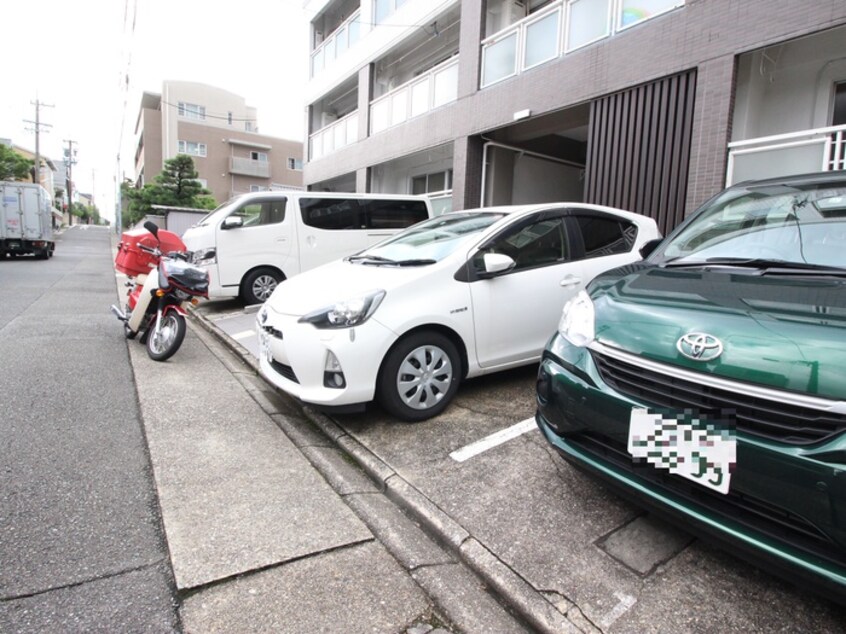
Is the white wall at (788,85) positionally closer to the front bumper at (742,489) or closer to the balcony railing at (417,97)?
the balcony railing at (417,97)

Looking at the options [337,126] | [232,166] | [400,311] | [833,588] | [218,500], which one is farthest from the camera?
[232,166]

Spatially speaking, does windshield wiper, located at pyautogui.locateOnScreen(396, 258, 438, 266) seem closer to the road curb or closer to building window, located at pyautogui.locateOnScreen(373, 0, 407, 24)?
the road curb

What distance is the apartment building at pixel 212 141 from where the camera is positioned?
3884 cm

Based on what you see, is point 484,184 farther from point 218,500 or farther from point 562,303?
point 218,500

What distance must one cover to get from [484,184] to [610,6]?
3.57 metres

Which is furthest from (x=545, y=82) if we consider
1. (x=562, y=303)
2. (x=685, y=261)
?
(x=685, y=261)

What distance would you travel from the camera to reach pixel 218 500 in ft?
8.63

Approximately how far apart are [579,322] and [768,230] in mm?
1228

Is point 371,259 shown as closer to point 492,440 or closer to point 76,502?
point 492,440

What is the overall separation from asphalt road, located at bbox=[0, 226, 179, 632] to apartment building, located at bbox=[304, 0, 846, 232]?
6.28 metres

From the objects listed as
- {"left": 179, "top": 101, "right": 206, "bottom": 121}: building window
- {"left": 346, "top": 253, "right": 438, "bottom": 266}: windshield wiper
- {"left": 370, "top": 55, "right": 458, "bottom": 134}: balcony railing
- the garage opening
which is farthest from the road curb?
{"left": 179, "top": 101, "right": 206, "bottom": 121}: building window

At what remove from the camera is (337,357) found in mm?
3160

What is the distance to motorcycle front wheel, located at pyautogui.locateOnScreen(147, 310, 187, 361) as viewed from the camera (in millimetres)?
5164

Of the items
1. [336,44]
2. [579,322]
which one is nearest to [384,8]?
[336,44]
